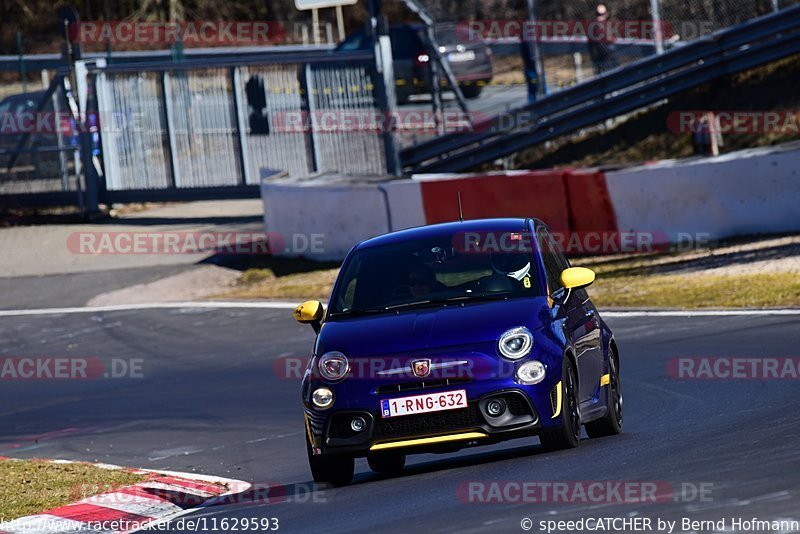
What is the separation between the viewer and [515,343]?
26.6 ft

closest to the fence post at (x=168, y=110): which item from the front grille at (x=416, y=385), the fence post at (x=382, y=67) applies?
the fence post at (x=382, y=67)

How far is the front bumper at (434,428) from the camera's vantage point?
8.01 m

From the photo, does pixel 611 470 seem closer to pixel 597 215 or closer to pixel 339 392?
pixel 339 392

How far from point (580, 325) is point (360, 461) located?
252cm

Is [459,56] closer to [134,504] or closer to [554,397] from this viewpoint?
[134,504]

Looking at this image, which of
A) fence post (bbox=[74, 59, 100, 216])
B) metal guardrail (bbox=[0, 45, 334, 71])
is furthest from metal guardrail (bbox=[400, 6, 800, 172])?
fence post (bbox=[74, 59, 100, 216])

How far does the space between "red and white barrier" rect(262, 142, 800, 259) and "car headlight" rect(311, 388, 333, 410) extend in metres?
13.0

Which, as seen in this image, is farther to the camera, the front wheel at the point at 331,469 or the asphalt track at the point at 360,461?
the front wheel at the point at 331,469

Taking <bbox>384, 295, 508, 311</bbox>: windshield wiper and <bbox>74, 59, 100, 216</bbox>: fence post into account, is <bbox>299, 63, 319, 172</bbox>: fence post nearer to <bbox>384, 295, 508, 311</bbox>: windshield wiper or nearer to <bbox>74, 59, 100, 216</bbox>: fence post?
<bbox>74, 59, 100, 216</bbox>: fence post

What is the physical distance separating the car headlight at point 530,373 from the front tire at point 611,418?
4.63ft

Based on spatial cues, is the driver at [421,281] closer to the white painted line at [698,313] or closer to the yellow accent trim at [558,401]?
the yellow accent trim at [558,401]

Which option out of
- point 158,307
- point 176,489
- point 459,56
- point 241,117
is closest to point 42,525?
point 176,489

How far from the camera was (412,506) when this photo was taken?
24.0 ft

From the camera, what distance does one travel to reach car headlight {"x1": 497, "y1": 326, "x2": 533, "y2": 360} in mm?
8070
